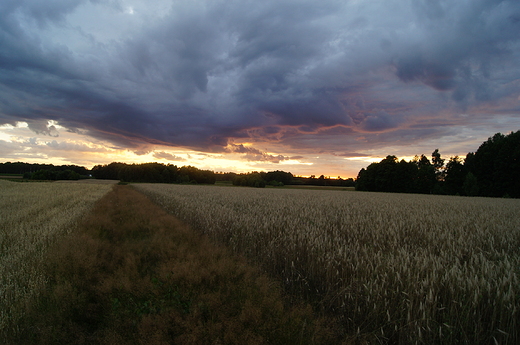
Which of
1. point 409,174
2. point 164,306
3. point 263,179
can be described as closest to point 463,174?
point 409,174

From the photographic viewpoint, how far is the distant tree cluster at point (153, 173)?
106062mm

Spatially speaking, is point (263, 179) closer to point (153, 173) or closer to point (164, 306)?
point (153, 173)

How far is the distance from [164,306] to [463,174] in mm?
80784

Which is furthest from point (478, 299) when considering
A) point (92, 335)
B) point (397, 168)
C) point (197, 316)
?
point (397, 168)

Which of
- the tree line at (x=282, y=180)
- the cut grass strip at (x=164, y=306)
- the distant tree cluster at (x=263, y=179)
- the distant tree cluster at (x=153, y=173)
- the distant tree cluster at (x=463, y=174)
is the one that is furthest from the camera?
the distant tree cluster at (x=153, y=173)

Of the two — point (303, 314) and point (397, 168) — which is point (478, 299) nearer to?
point (303, 314)

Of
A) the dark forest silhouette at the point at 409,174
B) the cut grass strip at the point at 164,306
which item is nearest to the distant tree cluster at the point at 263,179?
the dark forest silhouette at the point at 409,174

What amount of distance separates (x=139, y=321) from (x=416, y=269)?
13.7 ft

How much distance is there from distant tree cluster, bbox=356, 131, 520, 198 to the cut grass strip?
58.5 m

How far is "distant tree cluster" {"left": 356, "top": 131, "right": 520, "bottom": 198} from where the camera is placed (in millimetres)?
48406

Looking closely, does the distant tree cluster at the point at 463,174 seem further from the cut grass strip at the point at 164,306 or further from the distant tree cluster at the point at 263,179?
the cut grass strip at the point at 164,306

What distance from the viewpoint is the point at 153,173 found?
106 m

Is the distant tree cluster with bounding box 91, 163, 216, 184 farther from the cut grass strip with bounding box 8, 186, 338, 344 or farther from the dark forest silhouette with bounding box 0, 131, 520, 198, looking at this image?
the cut grass strip with bounding box 8, 186, 338, 344

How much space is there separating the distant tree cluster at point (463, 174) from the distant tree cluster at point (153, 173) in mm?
73431
